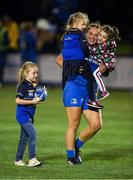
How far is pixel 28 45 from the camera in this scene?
26.7m

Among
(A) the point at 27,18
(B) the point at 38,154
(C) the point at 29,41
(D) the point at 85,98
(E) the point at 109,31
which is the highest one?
(E) the point at 109,31

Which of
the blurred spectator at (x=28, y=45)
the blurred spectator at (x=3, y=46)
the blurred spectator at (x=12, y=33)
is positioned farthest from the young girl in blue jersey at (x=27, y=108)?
the blurred spectator at (x=12, y=33)

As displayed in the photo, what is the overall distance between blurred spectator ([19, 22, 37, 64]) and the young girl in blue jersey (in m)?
14.5

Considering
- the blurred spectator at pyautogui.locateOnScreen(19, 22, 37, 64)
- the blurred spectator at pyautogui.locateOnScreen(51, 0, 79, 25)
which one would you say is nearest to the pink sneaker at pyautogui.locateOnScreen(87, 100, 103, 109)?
the blurred spectator at pyautogui.locateOnScreen(19, 22, 37, 64)

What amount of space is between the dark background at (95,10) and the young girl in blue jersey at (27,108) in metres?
31.3

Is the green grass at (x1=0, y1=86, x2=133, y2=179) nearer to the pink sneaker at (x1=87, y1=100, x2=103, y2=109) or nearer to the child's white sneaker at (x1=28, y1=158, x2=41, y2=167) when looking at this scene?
the child's white sneaker at (x1=28, y1=158, x2=41, y2=167)

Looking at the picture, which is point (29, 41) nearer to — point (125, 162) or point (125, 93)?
point (125, 93)

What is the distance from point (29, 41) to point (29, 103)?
1512 cm

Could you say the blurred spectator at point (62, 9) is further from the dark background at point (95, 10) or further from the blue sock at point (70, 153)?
the blue sock at point (70, 153)

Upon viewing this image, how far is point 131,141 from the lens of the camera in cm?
1465

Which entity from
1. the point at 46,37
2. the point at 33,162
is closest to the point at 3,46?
the point at 46,37

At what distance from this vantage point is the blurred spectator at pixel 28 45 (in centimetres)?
2633

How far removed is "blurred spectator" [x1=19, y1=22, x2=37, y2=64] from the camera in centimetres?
2633

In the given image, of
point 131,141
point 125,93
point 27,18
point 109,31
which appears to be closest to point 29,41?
point 125,93
